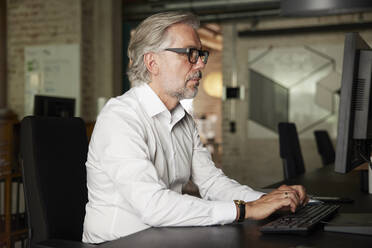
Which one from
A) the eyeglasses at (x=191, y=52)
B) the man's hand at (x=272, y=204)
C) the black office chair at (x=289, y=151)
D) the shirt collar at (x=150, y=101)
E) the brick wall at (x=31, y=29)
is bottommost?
the black office chair at (x=289, y=151)

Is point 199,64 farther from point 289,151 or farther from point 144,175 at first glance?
point 289,151

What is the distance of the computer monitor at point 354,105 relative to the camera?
1.46 m

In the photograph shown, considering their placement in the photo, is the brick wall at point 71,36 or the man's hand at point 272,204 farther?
the brick wall at point 71,36

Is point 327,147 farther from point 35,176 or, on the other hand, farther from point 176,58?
point 35,176

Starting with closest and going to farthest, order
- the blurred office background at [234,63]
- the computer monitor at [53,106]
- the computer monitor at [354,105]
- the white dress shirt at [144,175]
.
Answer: the white dress shirt at [144,175]
the computer monitor at [354,105]
the computer monitor at [53,106]
the blurred office background at [234,63]

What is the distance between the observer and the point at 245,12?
22.3 feet

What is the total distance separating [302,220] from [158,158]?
525 mm

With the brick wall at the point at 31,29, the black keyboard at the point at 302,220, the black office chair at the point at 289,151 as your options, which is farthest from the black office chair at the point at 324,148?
the brick wall at the point at 31,29

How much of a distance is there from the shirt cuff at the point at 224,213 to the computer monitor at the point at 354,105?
372 mm

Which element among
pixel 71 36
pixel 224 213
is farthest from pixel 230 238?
pixel 71 36

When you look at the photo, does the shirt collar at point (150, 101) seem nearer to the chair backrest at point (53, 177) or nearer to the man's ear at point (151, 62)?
the man's ear at point (151, 62)

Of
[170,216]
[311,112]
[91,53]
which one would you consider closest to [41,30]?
[91,53]

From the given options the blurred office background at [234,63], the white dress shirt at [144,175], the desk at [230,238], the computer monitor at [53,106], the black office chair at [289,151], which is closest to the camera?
the desk at [230,238]

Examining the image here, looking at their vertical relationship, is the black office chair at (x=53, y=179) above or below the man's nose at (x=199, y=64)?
below
